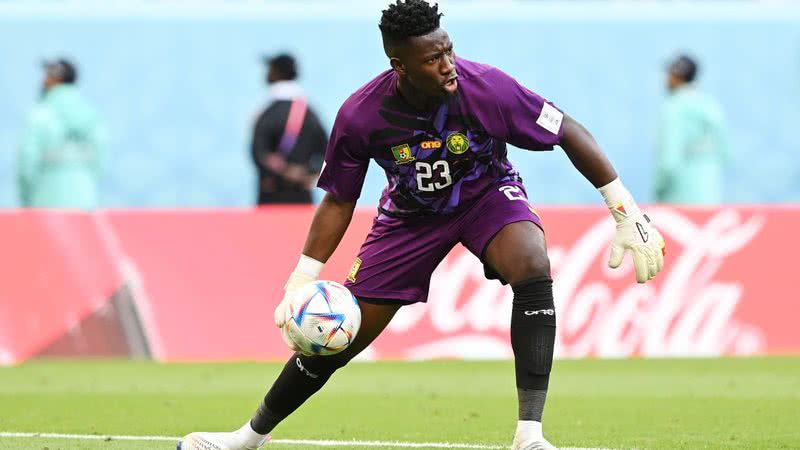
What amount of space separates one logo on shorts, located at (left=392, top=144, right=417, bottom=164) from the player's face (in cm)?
30

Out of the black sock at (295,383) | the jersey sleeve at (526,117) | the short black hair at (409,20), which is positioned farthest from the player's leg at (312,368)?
the short black hair at (409,20)

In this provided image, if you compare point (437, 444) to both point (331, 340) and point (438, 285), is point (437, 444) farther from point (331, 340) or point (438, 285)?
point (438, 285)

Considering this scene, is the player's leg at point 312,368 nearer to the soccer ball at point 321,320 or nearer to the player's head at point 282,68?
A: the soccer ball at point 321,320

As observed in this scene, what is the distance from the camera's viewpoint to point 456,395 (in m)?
9.94

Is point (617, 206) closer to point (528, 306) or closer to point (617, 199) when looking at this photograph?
point (617, 199)

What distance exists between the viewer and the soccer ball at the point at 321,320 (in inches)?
255

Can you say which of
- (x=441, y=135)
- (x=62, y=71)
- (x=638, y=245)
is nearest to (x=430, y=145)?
(x=441, y=135)

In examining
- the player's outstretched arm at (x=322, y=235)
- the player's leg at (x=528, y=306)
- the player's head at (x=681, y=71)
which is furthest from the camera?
the player's head at (x=681, y=71)

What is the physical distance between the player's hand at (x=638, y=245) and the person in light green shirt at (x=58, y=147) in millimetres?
8699

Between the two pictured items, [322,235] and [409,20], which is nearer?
[409,20]

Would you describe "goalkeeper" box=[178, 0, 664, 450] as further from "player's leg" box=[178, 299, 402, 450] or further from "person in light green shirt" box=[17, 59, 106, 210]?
"person in light green shirt" box=[17, 59, 106, 210]

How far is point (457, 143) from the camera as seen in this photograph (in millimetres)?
6551

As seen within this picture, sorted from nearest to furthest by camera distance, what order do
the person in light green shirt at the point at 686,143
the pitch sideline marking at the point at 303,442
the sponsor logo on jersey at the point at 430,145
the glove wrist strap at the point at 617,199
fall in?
1. the sponsor logo on jersey at the point at 430,145
2. the glove wrist strap at the point at 617,199
3. the pitch sideline marking at the point at 303,442
4. the person in light green shirt at the point at 686,143

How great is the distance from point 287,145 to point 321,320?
7.03 metres
